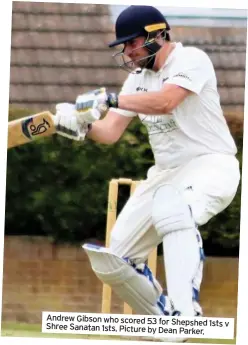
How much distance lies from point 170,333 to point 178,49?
1597mm

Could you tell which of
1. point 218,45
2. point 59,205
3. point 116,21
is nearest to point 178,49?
point 116,21

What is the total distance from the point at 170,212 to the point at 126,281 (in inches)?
23.5

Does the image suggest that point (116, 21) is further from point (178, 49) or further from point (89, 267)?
point (89, 267)

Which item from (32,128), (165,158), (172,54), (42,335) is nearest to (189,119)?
(165,158)

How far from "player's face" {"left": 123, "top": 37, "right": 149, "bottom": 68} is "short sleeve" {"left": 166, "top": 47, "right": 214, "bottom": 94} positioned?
0.62 ft

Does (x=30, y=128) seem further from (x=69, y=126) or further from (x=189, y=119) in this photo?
(x=189, y=119)

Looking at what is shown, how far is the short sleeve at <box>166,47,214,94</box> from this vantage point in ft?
22.8

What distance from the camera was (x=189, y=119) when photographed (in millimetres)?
7105

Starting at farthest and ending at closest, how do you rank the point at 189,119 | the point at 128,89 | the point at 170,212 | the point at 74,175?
the point at 74,175 < the point at 128,89 < the point at 189,119 < the point at 170,212

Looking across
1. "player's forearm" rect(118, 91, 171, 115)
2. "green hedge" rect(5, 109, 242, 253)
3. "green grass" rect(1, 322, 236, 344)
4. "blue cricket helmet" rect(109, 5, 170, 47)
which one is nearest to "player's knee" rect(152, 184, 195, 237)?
"player's forearm" rect(118, 91, 171, 115)

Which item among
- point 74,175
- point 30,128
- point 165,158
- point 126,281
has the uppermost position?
point 30,128

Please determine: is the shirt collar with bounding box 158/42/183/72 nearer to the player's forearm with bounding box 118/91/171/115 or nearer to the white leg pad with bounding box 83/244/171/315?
the player's forearm with bounding box 118/91/171/115

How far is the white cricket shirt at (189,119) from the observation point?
278 inches

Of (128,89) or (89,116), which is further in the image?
(128,89)
